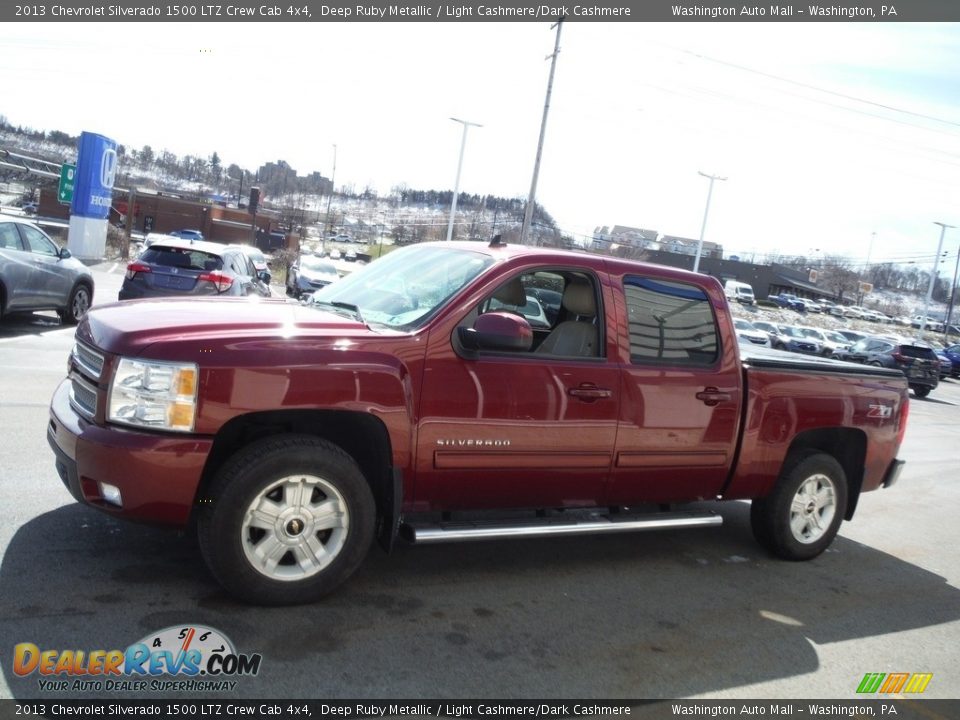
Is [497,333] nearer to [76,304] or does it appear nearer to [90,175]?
[76,304]

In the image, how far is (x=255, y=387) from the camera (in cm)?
402

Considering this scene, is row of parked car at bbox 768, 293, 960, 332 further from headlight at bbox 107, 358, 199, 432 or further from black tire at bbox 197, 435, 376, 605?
headlight at bbox 107, 358, 199, 432

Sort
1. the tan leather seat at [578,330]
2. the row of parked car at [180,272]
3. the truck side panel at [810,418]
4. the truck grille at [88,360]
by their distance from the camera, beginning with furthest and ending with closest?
1. the row of parked car at [180,272]
2. the truck side panel at [810,418]
3. the tan leather seat at [578,330]
4. the truck grille at [88,360]

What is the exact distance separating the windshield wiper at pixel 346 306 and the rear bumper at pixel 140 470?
1.25 metres

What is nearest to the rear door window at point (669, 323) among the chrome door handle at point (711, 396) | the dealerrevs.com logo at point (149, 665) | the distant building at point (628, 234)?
the chrome door handle at point (711, 396)

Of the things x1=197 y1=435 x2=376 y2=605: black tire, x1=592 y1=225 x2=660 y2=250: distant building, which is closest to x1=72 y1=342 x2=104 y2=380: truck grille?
x1=197 y1=435 x2=376 y2=605: black tire

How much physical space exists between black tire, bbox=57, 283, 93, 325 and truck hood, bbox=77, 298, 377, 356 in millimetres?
9934

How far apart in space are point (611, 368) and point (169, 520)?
8.63ft

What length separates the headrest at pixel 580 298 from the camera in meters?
5.35

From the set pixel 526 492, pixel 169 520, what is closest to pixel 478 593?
pixel 526 492

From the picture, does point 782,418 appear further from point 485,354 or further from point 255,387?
point 255,387

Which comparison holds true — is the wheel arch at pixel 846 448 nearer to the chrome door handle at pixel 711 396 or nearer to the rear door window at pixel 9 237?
the chrome door handle at pixel 711 396

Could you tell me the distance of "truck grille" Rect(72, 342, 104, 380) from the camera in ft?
13.6

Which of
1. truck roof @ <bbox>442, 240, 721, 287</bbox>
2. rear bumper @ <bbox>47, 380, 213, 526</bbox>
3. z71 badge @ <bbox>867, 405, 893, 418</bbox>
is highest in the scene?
truck roof @ <bbox>442, 240, 721, 287</bbox>
